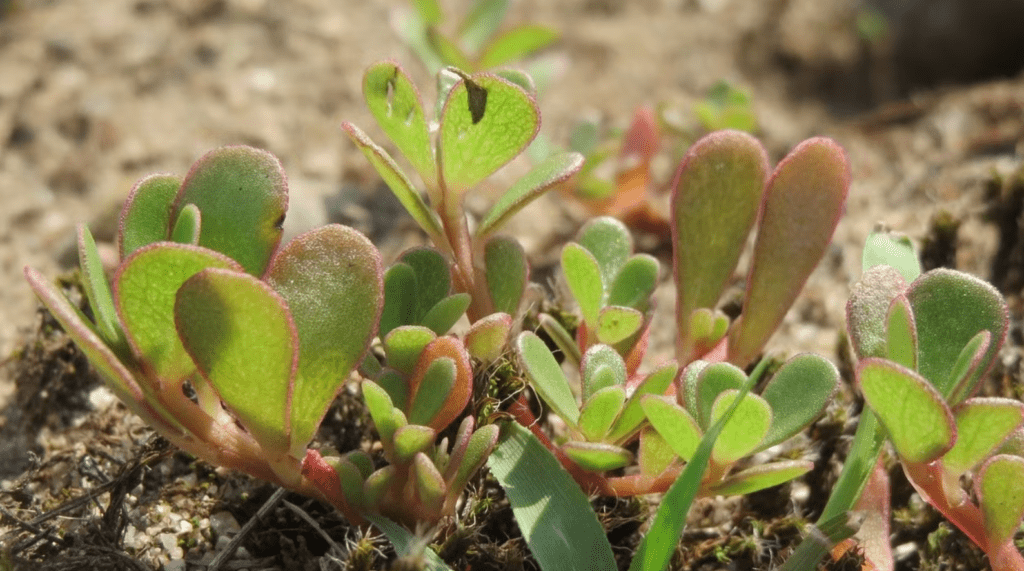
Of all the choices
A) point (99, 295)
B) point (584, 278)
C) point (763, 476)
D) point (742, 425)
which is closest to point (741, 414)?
point (742, 425)

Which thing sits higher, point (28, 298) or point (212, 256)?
point (212, 256)

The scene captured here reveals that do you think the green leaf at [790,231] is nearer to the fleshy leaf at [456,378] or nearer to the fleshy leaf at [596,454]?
the fleshy leaf at [596,454]

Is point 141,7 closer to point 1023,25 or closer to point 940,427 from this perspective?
point 940,427

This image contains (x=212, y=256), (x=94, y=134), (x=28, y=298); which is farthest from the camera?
(x=94, y=134)

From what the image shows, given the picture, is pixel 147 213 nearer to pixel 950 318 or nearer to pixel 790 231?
pixel 790 231

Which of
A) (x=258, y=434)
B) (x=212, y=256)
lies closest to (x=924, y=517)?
(x=258, y=434)

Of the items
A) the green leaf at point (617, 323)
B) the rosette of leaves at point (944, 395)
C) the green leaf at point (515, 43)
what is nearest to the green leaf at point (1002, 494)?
the rosette of leaves at point (944, 395)

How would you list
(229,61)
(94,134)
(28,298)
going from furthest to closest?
(229,61), (94,134), (28,298)
